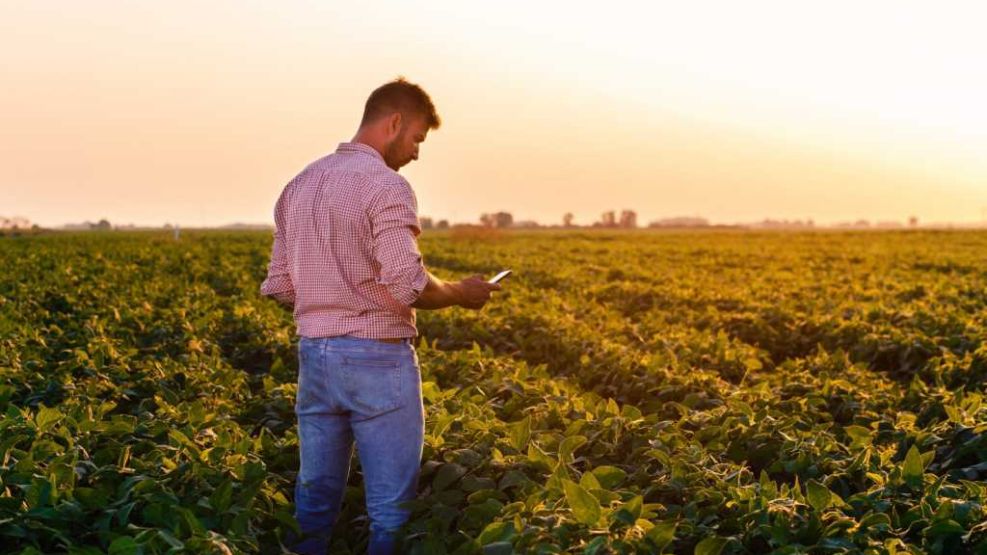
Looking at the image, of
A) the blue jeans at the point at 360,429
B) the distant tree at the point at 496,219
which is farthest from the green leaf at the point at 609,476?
the distant tree at the point at 496,219

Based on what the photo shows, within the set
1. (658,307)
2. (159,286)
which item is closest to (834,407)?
(658,307)

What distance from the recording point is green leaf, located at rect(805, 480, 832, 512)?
3.67 metres

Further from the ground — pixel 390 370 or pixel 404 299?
pixel 404 299

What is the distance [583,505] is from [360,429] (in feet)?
3.77

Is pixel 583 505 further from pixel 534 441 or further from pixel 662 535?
pixel 534 441

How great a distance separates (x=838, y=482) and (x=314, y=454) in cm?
281

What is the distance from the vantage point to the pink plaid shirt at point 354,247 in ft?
11.9

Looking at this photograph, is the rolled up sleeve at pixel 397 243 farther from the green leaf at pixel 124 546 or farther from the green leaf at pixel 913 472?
the green leaf at pixel 913 472

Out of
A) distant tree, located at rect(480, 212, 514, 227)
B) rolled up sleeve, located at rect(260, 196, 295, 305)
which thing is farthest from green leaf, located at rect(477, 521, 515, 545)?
distant tree, located at rect(480, 212, 514, 227)

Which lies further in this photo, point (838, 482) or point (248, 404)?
point (248, 404)

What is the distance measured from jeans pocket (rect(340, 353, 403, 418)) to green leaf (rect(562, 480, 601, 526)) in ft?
3.06

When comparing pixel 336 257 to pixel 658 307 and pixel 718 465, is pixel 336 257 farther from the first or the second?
pixel 658 307

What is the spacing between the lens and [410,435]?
12.7 ft

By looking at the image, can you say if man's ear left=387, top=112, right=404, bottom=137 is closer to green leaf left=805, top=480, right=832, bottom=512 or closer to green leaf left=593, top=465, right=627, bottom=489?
green leaf left=593, top=465, right=627, bottom=489
